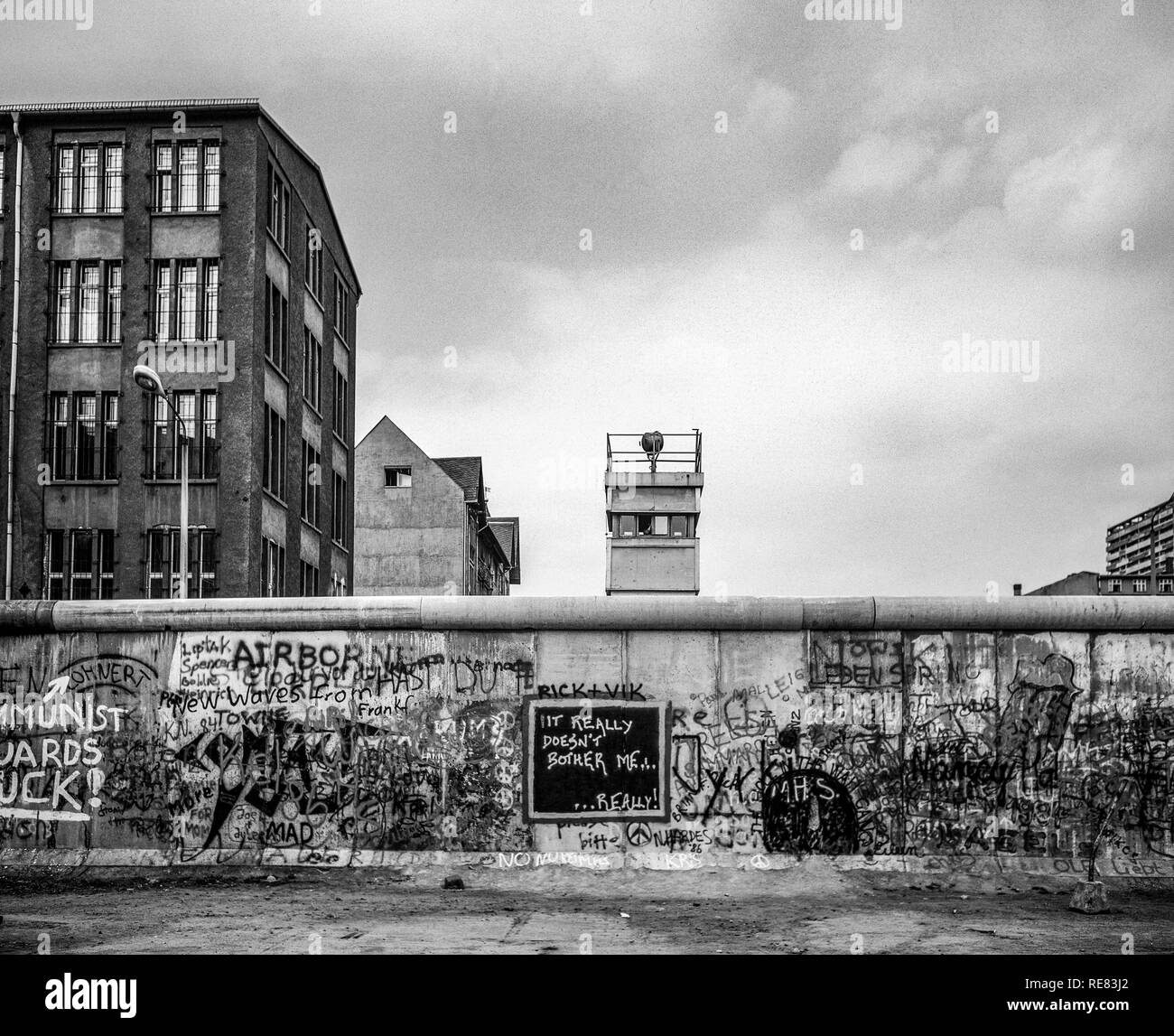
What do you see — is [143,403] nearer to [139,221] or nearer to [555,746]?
[139,221]

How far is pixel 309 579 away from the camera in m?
39.4

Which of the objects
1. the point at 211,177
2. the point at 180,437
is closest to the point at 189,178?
the point at 211,177

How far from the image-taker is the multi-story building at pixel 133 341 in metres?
32.5

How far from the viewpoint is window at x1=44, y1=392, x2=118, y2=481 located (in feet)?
108

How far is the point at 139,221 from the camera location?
33.2m

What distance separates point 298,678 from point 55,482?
21785mm

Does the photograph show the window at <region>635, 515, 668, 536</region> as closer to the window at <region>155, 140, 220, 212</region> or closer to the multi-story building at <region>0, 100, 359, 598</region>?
the multi-story building at <region>0, 100, 359, 598</region>

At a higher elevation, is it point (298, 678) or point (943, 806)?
point (298, 678)

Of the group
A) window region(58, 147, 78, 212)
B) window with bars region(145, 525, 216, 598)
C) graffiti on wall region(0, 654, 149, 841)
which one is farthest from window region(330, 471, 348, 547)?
graffiti on wall region(0, 654, 149, 841)

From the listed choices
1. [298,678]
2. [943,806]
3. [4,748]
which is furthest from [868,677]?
[4,748]

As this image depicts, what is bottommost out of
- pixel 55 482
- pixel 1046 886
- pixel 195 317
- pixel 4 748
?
pixel 1046 886

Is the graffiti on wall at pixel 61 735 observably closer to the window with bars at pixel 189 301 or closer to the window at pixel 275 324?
the window with bars at pixel 189 301
